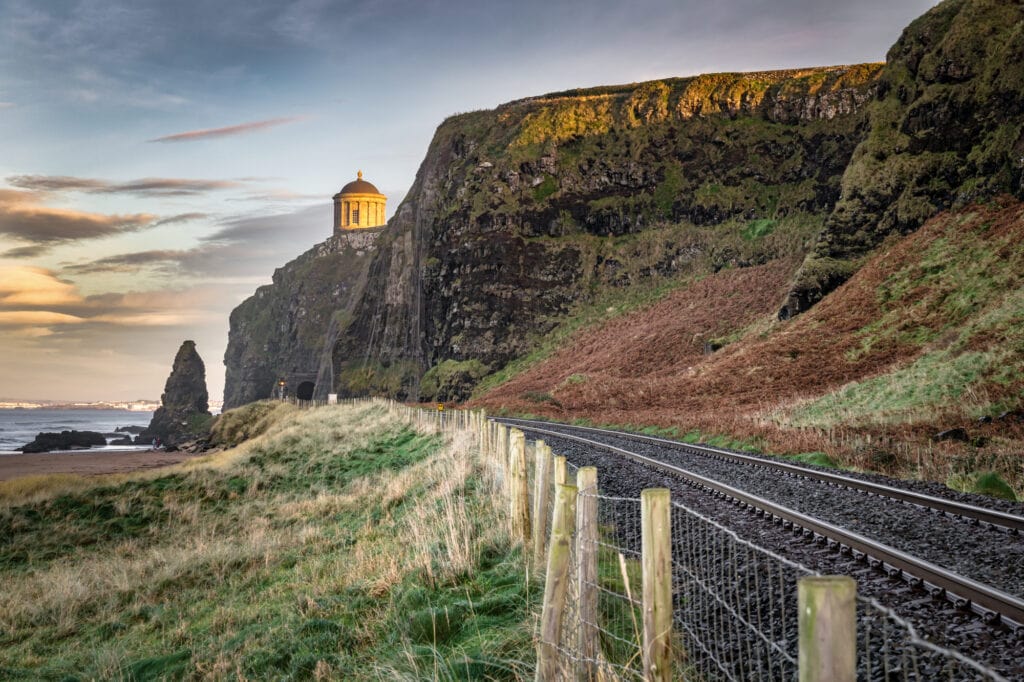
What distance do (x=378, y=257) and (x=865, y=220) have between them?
68.1 meters

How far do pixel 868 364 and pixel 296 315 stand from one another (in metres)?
127

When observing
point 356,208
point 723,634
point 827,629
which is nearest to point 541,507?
point 723,634

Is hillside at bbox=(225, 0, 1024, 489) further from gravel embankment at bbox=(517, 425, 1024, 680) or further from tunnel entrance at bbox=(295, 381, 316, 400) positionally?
tunnel entrance at bbox=(295, 381, 316, 400)

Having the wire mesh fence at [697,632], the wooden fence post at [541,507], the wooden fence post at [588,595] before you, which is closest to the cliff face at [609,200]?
the wooden fence post at [541,507]

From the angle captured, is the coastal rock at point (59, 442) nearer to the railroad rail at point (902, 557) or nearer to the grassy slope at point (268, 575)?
the grassy slope at point (268, 575)

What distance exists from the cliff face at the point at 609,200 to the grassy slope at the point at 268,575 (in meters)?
45.6

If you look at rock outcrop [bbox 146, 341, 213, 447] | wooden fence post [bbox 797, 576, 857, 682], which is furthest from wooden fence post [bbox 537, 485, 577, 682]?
rock outcrop [bbox 146, 341, 213, 447]

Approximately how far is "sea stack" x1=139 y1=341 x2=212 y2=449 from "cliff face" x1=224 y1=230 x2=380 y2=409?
515 inches

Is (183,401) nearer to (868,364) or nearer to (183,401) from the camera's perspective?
(183,401)

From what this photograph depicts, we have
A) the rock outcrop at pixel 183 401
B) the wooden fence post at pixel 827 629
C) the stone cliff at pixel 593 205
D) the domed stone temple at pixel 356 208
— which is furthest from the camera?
the domed stone temple at pixel 356 208

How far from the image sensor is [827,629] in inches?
91.7

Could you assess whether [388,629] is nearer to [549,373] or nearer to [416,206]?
[549,373]

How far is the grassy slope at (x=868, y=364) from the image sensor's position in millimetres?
19484

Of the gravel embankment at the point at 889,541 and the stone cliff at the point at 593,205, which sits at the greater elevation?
the stone cliff at the point at 593,205
